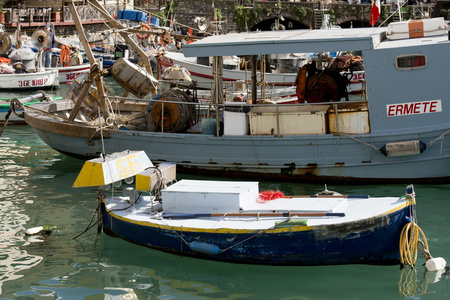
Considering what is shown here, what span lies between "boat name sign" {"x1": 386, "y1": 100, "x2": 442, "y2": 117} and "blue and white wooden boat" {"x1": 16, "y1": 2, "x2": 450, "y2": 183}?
0.02 metres

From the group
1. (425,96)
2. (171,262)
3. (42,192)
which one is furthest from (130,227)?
(425,96)

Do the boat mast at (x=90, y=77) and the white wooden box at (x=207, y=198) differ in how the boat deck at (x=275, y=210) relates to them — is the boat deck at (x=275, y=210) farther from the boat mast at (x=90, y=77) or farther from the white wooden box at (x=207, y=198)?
the boat mast at (x=90, y=77)

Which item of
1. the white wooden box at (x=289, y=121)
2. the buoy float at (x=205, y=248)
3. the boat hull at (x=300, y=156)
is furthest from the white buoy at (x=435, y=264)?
the white wooden box at (x=289, y=121)

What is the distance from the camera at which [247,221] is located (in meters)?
9.89

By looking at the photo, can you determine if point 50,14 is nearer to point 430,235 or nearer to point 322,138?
point 322,138

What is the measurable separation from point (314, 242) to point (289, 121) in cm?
477

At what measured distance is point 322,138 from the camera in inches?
534

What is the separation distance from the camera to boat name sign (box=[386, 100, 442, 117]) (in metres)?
13.1

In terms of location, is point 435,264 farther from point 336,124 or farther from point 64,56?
point 64,56

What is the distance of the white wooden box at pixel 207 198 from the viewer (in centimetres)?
1023

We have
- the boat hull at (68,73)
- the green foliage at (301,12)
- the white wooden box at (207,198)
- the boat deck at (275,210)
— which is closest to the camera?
the boat deck at (275,210)

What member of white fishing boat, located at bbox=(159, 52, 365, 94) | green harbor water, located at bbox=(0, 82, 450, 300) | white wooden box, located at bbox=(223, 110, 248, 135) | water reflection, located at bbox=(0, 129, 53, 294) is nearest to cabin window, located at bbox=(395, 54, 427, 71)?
green harbor water, located at bbox=(0, 82, 450, 300)

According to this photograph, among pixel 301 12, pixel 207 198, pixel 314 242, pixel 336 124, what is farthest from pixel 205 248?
pixel 301 12

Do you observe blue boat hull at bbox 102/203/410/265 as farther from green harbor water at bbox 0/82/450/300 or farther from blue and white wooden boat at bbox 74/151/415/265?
green harbor water at bbox 0/82/450/300
